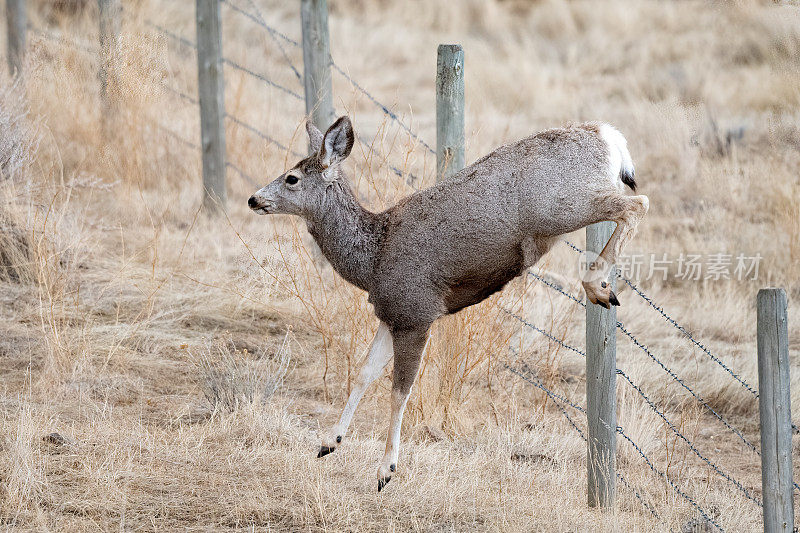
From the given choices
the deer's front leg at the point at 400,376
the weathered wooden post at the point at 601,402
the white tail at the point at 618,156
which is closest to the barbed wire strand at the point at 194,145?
the weathered wooden post at the point at 601,402

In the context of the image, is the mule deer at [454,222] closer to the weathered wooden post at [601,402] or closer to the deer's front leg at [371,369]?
the deer's front leg at [371,369]

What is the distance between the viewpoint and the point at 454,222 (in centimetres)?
392

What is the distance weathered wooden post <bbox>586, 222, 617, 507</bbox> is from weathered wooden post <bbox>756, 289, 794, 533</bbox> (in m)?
1.03

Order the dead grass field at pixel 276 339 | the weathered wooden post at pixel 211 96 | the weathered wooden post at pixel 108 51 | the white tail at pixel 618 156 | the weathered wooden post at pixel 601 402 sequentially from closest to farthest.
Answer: the white tail at pixel 618 156, the dead grass field at pixel 276 339, the weathered wooden post at pixel 601 402, the weathered wooden post at pixel 108 51, the weathered wooden post at pixel 211 96

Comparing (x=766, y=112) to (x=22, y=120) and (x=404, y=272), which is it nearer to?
(x=22, y=120)

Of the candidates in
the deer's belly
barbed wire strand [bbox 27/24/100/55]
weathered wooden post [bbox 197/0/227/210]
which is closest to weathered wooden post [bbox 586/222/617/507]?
the deer's belly

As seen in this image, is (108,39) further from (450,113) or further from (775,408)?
(775,408)

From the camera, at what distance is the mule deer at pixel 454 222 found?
3.79 metres

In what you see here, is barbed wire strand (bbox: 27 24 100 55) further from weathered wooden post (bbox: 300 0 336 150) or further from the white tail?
the white tail

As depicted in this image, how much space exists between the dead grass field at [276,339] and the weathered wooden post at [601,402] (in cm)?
23

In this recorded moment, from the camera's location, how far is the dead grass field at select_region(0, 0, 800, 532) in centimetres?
487

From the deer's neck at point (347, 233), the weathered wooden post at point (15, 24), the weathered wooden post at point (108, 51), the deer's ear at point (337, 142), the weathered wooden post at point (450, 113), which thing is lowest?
the deer's neck at point (347, 233)

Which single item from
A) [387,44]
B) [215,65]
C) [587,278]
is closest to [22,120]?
[215,65]

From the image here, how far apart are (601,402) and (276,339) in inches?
128
